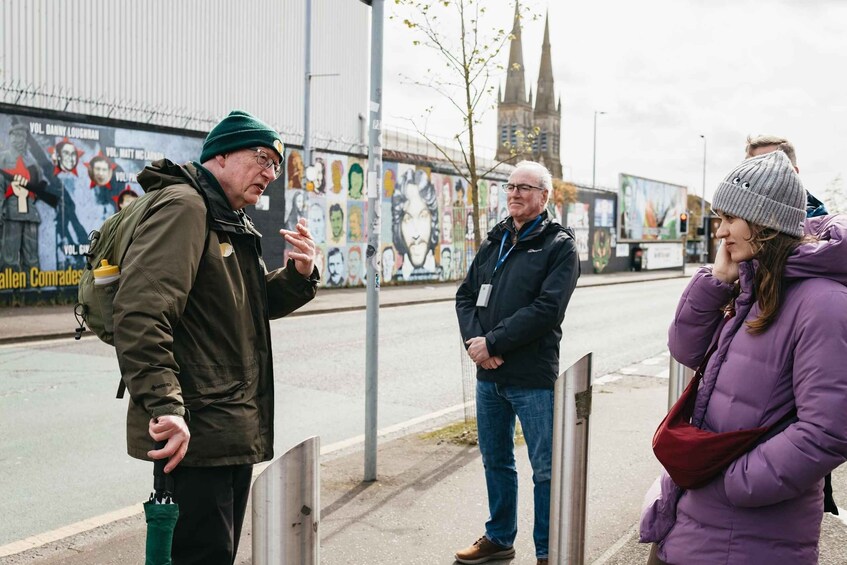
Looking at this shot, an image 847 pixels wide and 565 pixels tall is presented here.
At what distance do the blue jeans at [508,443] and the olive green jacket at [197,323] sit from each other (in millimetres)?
1522

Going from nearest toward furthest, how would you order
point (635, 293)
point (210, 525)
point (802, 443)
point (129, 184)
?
point (802, 443), point (210, 525), point (129, 184), point (635, 293)

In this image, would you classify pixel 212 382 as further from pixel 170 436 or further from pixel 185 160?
pixel 185 160

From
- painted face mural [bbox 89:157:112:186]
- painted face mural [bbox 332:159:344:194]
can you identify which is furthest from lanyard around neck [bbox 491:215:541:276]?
painted face mural [bbox 332:159:344:194]

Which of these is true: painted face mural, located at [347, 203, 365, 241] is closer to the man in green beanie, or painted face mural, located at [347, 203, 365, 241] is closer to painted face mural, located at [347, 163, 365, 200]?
painted face mural, located at [347, 163, 365, 200]

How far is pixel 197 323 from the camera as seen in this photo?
2551 mm

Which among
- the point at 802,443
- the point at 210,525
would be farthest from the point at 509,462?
the point at 802,443

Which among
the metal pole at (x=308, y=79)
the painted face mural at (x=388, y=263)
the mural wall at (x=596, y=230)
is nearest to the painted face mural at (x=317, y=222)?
the painted face mural at (x=388, y=263)

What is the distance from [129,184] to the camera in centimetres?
1850

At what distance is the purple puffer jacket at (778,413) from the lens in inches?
79.0

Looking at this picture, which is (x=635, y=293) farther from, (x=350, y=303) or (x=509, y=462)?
(x=509, y=462)

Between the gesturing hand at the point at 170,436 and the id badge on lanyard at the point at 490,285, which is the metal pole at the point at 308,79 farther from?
the gesturing hand at the point at 170,436

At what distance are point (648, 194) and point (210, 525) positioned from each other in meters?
49.1

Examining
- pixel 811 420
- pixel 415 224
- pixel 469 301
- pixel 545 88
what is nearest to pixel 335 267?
pixel 415 224

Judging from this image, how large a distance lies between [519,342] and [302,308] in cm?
1442
